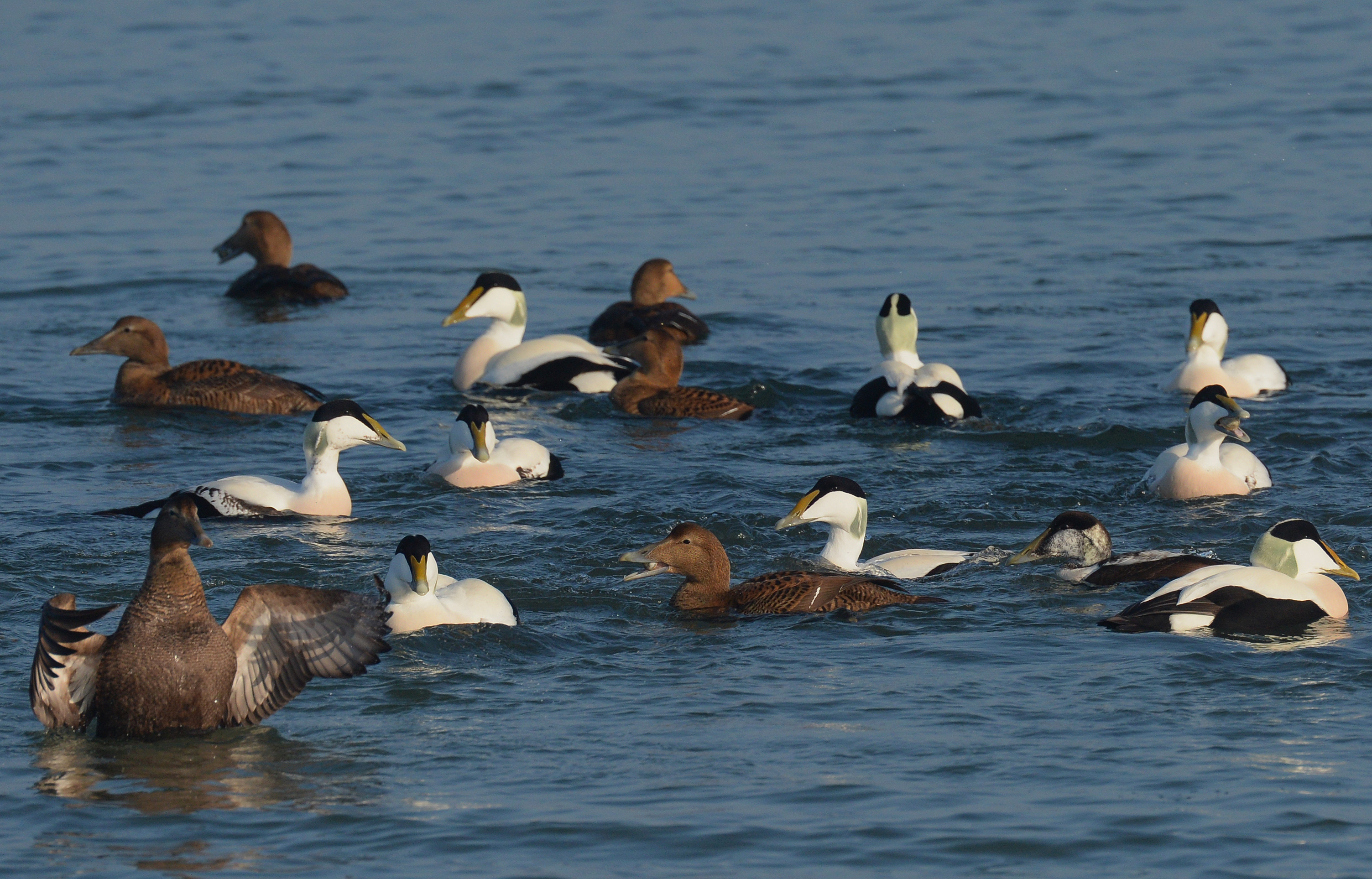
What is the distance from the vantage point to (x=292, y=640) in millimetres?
6746

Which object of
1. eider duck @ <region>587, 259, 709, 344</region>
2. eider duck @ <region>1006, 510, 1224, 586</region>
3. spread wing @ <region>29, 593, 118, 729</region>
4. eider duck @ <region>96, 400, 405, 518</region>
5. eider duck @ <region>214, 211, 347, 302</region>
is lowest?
spread wing @ <region>29, 593, 118, 729</region>

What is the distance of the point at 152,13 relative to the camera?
31.9 metres

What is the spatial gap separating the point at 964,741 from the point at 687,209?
517 inches

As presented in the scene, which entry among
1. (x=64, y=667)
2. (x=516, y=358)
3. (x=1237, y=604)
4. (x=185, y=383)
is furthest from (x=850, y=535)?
(x=185, y=383)

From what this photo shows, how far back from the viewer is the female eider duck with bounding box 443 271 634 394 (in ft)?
43.8

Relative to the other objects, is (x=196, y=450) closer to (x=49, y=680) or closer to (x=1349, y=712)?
(x=49, y=680)

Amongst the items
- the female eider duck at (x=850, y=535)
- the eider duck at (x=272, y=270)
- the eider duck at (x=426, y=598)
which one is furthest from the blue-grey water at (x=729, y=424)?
the eider duck at (x=272, y=270)

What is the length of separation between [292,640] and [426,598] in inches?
43.0

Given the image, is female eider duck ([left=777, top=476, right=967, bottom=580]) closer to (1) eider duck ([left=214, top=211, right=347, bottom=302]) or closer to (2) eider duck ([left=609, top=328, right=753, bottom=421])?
(2) eider duck ([left=609, top=328, right=753, bottom=421])

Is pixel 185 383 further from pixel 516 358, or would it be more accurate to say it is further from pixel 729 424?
pixel 729 424

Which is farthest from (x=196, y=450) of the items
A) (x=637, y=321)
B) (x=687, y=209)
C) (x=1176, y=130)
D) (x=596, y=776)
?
(x=1176, y=130)

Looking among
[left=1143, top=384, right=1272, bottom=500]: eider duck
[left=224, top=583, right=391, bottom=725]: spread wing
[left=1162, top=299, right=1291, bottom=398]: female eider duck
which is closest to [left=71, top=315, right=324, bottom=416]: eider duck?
[left=1143, top=384, right=1272, bottom=500]: eider duck

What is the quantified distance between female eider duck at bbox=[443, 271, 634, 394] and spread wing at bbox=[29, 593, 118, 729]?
22.1 ft

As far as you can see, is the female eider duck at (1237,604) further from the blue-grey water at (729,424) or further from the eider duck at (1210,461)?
the eider duck at (1210,461)
